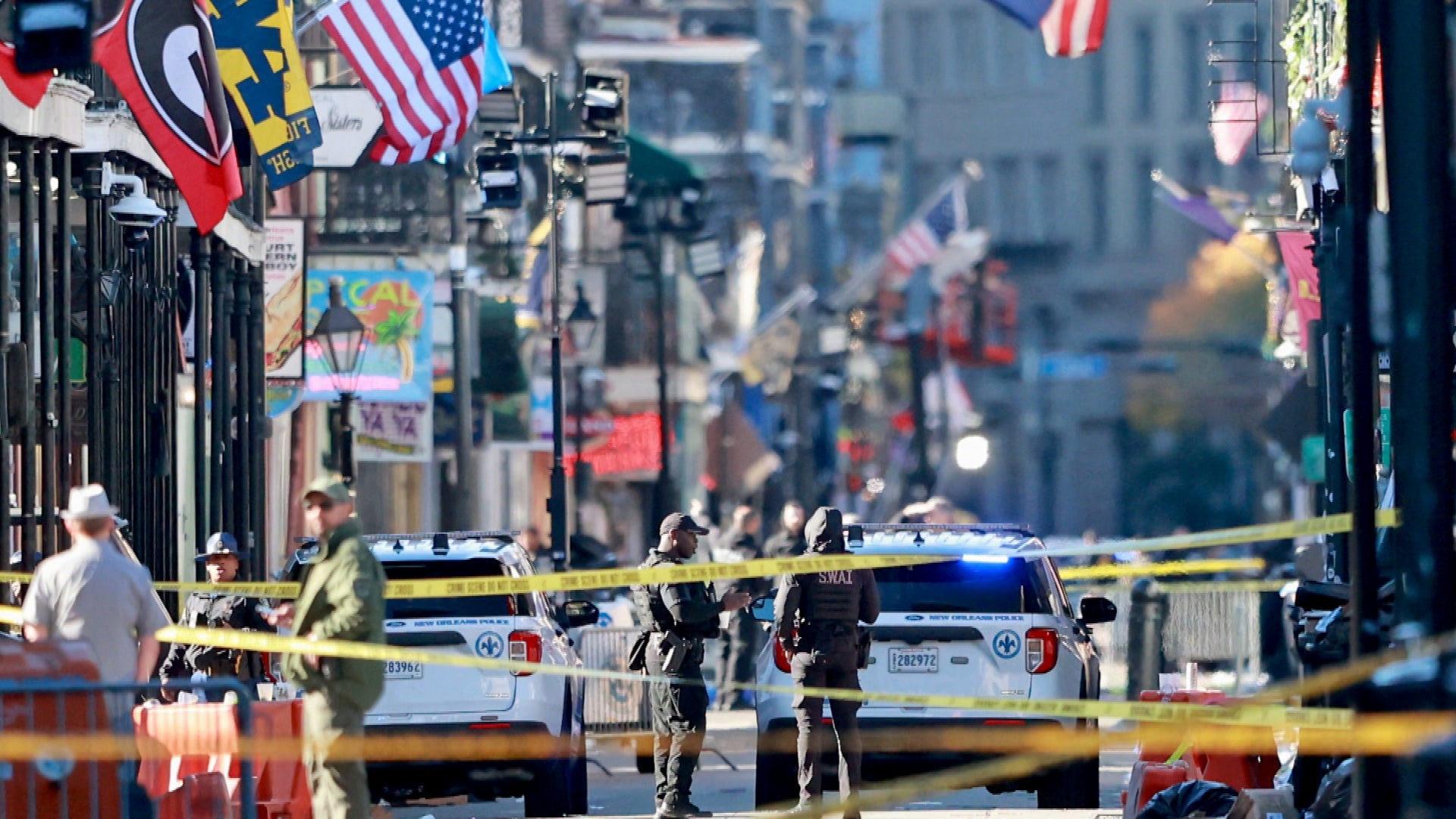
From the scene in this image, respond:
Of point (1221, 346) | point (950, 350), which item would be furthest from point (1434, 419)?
point (1221, 346)

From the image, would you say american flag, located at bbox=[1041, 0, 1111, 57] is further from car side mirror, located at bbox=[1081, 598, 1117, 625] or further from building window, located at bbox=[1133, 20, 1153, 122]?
building window, located at bbox=[1133, 20, 1153, 122]

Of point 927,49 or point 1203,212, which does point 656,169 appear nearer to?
point 1203,212

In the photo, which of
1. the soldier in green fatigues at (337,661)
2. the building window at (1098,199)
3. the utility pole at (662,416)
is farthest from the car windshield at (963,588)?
the building window at (1098,199)

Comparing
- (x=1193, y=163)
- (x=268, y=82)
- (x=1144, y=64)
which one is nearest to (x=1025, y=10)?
(x=268, y=82)

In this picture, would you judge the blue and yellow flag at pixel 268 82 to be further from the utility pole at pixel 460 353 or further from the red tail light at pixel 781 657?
the utility pole at pixel 460 353

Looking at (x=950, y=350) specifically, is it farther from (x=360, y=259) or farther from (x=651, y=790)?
(x=651, y=790)

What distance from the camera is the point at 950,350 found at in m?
81.3

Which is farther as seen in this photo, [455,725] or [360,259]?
[360,259]

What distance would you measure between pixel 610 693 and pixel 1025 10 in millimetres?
8390

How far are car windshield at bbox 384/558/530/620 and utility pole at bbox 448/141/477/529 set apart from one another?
1696cm

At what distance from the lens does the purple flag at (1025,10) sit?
17797 millimetres

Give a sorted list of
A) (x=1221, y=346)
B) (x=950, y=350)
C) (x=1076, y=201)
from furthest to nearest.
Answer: (x=1076, y=201) < (x=1221, y=346) < (x=950, y=350)

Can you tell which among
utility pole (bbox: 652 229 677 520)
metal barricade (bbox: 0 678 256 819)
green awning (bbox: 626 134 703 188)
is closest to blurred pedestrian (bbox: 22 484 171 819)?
metal barricade (bbox: 0 678 256 819)

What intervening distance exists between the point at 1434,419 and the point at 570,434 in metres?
44.1
